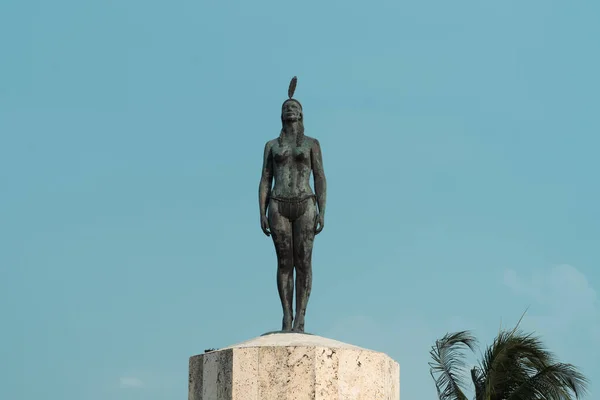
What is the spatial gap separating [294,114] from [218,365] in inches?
134

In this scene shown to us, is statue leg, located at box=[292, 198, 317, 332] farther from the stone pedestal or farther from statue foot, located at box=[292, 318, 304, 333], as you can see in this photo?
the stone pedestal

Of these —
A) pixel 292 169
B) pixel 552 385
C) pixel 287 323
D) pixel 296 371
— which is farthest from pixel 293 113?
pixel 552 385

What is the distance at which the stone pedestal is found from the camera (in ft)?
41.7

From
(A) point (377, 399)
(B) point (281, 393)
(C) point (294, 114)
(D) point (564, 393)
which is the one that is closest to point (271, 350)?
(B) point (281, 393)

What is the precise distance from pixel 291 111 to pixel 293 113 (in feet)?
0.13

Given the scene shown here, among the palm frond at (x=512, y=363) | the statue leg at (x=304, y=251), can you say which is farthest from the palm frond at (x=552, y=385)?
the statue leg at (x=304, y=251)

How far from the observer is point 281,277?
14391 mm

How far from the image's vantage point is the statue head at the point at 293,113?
47.9 feet

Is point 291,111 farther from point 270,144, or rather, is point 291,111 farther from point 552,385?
point 552,385

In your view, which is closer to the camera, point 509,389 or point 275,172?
point 275,172

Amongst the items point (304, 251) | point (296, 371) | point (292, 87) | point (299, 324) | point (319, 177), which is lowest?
point (296, 371)

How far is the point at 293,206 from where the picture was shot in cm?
1436

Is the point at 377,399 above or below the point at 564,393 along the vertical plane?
below

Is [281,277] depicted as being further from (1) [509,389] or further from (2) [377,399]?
(1) [509,389]
